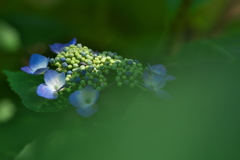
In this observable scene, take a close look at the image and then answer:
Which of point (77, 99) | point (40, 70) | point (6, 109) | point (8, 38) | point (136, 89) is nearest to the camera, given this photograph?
point (77, 99)

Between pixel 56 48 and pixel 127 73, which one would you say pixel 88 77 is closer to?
pixel 127 73

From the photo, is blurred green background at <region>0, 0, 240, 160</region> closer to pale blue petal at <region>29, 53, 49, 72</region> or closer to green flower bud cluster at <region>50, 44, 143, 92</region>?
green flower bud cluster at <region>50, 44, 143, 92</region>

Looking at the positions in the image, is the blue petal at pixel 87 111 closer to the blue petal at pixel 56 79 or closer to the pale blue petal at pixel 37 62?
the blue petal at pixel 56 79

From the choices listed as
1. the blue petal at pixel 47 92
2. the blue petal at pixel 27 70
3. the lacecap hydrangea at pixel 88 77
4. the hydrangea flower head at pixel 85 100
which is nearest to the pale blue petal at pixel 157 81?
the lacecap hydrangea at pixel 88 77

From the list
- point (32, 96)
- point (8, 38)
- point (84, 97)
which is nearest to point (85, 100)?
point (84, 97)

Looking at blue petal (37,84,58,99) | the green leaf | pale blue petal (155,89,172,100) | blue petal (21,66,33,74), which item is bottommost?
the green leaf

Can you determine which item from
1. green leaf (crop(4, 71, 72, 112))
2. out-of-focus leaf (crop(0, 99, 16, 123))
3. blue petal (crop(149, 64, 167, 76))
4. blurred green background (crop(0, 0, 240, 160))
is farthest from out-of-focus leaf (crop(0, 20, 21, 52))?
blue petal (crop(149, 64, 167, 76))

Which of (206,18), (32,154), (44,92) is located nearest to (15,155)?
(32,154)
